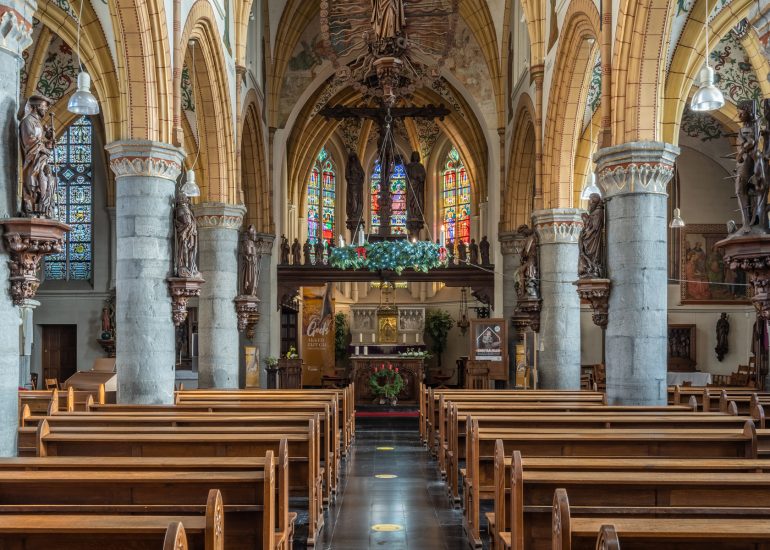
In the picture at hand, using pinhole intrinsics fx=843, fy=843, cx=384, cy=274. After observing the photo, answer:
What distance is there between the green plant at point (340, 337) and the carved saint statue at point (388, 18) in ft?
57.7

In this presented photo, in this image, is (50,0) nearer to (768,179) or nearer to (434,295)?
(768,179)

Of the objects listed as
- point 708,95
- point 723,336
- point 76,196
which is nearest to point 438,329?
point 723,336

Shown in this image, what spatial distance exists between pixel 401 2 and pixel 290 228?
14.6 metres

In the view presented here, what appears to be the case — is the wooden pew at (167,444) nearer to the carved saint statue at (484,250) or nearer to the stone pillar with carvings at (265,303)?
the stone pillar with carvings at (265,303)

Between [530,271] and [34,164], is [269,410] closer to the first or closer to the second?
[34,164]

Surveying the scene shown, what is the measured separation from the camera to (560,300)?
17875 millimetres

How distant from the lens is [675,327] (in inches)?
1011

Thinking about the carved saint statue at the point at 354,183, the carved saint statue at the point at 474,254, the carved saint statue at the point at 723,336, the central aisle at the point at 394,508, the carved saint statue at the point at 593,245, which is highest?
the carved saint statue at the point at 354,183

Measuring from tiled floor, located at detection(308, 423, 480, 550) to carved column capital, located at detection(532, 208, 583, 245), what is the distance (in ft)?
19.9

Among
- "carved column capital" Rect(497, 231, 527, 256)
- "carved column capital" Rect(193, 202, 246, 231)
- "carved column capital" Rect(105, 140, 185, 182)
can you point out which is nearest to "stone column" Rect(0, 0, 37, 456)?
"carved column capital" Rect(105, 140, 185, 182)

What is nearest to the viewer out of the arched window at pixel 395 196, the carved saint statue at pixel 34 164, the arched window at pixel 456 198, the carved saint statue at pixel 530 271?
the carved saint statue at pixel 34 164

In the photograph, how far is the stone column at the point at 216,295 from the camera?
1730 cm

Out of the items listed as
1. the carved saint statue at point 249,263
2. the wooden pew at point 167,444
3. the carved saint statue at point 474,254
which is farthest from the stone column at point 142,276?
the carved saint statue at point 474,254

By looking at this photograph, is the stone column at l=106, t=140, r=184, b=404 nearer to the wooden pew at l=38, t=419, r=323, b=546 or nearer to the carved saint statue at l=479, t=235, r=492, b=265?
the wooden pew at l=38, t=419, r=323, b=546
